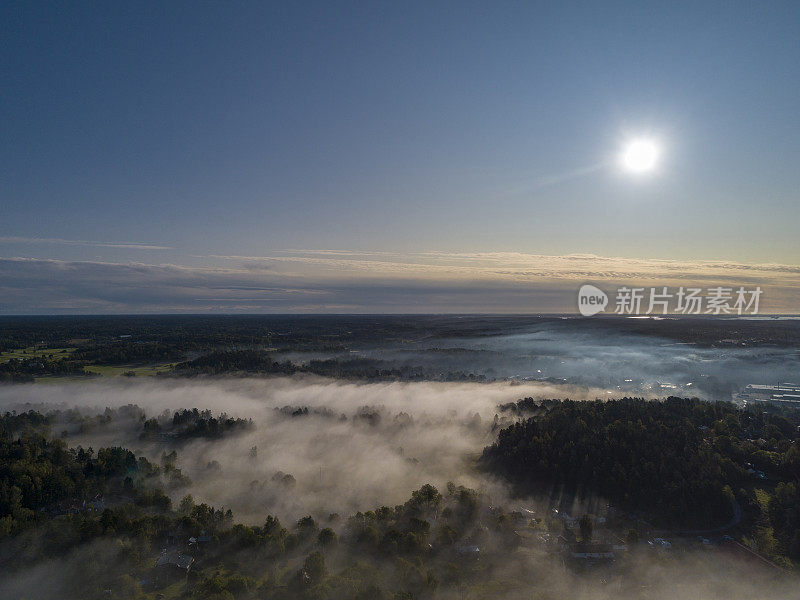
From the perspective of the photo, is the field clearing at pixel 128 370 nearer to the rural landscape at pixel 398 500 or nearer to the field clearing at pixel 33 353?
the field clearing at pixel 33 353

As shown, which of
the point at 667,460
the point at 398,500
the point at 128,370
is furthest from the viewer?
the point at 128,370

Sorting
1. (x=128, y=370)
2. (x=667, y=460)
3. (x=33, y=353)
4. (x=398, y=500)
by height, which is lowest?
(x=33, y=353)

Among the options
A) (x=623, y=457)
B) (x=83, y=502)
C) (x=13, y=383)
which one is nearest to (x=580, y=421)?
(x=623, y=457)

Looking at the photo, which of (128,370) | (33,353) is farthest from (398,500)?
(33,353)

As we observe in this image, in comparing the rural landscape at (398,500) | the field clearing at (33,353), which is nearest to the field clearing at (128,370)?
the field clearing at (33,353)

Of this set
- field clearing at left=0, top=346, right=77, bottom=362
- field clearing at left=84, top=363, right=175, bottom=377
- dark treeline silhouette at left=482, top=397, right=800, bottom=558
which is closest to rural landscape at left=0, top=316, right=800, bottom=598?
dark treeline silhouette at left=482, top=397, right=800, bottom=558

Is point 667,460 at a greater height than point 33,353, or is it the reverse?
point 667,460

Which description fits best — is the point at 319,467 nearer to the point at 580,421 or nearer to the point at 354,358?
the point at 580,421

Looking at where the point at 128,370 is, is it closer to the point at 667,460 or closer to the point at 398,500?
the point at 398,500

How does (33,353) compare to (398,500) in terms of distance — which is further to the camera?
(33,353)

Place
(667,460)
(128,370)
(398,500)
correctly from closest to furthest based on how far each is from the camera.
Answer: (398,500)
(667,460)
(128,370)

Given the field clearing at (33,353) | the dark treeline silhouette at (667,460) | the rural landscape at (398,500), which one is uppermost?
the dark treeline silhouette at (667,460)
